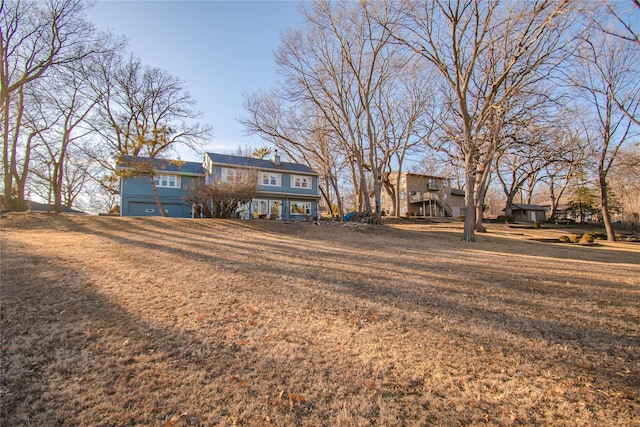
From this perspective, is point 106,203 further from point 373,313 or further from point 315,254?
point 373,313

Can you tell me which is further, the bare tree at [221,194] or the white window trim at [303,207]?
the white window trim at [303,207]

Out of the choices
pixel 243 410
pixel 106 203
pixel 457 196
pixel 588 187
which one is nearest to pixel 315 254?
pixel 243 410

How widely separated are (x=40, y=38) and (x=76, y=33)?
175 centimetres

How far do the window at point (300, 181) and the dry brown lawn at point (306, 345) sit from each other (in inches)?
818

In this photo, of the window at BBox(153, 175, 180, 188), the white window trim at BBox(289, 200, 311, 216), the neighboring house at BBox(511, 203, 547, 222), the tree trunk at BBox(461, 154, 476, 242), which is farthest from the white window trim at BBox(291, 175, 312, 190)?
the neighboring house at BBox(511, 203, 547, 222)

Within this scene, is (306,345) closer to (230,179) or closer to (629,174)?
(230,179)

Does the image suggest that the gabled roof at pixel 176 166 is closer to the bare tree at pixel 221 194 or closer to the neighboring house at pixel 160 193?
the neighboring house at pixel 160 193

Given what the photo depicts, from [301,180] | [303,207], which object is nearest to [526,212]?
[303,207]

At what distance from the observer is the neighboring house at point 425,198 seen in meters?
41.7

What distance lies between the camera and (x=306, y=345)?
351 centimetres

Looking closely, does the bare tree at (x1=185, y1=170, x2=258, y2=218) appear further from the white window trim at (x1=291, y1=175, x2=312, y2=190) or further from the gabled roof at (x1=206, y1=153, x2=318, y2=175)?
the white window trim at (x1=291, y1=175, x2=312, y2=190)

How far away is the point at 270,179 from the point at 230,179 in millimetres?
5025

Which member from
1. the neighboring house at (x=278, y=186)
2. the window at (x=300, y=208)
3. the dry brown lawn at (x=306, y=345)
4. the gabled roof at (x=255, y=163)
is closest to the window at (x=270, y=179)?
the neighboring house at (x=278, y=186)

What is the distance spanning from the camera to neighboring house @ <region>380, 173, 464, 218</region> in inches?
1640
